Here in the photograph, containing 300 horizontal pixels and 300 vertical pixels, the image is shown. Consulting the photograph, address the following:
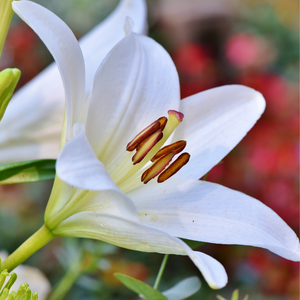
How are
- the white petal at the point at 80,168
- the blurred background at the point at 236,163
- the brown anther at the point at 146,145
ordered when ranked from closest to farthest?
the white petal at the point at 80,168, the brown anther at the point at 146,145, the blurred background at the point at 236,163

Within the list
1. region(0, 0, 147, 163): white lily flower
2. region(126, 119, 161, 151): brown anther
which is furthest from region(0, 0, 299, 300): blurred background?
region(126, 119, 161, 151): brown anther

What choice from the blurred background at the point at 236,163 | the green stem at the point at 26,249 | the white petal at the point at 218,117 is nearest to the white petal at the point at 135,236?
the green stem at the point at 26,249

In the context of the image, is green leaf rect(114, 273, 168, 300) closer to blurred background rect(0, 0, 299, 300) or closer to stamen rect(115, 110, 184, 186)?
stamen rect(115, 110, 184, 186)

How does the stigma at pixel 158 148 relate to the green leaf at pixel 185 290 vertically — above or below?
above

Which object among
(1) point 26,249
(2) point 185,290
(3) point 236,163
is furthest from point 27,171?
(3) point 236,163

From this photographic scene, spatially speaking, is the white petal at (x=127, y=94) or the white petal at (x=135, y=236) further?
the white petal at (x=127, y=94)

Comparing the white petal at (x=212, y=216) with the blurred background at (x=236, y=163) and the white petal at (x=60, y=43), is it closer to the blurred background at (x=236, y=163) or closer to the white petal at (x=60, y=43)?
the white petal at (x=60, y=43)

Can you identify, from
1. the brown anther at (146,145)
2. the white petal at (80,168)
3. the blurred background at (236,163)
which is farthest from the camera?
the blurred background at (236,163)
